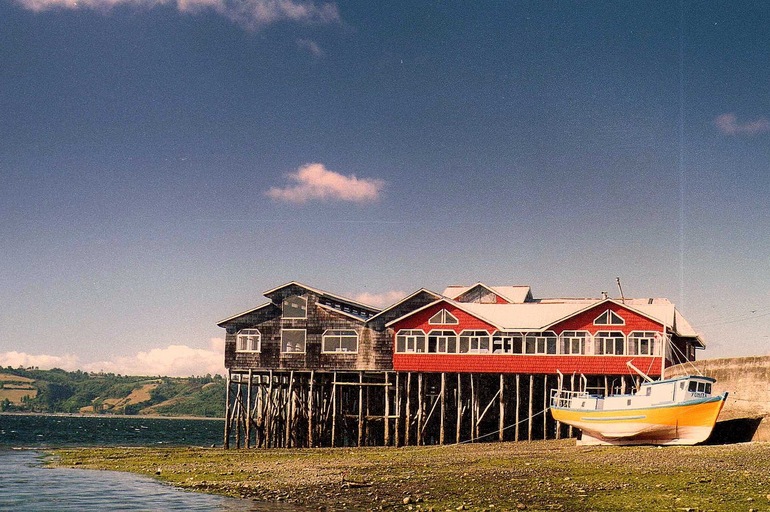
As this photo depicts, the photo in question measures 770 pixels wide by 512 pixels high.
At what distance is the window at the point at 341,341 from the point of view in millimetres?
56094

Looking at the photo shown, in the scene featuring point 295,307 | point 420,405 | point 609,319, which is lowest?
point 420,405

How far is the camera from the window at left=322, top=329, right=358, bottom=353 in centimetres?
5609

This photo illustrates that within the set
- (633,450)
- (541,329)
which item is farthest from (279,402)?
(633,450)

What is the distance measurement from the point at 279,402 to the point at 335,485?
3030 centimetres

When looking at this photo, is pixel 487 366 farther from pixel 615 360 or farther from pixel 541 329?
pixel 615 360

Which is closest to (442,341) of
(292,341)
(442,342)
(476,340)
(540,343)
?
(442,342)

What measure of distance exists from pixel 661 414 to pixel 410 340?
20.2 meters

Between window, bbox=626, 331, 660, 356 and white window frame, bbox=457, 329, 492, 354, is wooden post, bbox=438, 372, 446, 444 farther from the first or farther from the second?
window, bbox=626, 331, 660, 356

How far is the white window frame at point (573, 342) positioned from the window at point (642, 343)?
2.50m

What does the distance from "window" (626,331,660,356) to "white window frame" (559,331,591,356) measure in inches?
98.4

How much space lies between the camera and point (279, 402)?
59.1m

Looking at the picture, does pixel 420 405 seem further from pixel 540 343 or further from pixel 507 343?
pixel 540 343

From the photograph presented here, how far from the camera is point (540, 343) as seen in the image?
52.6 meters

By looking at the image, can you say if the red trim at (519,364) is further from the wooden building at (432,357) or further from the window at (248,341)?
the window at (248,341)
